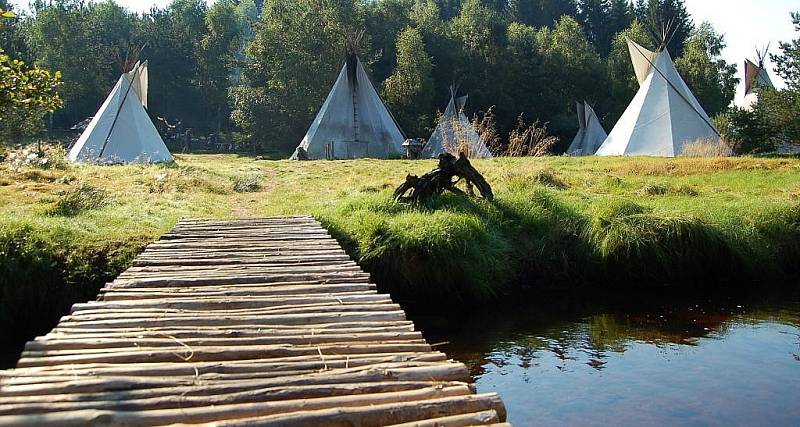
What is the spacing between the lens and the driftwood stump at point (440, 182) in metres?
9.14

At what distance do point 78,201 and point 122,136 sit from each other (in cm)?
1074

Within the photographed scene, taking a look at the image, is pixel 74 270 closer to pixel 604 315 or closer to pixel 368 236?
pixel 368 236

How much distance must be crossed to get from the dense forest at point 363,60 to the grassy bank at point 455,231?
17.9m

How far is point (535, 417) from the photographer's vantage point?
16.4 feet

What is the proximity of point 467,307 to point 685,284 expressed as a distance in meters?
2.97

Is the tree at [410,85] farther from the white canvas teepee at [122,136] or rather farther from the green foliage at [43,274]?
the green foliage at [43,274]

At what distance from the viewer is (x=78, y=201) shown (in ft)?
31.6

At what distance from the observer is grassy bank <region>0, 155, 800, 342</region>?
717 centimetres

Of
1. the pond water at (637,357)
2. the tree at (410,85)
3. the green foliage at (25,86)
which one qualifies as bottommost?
the pond water at (637,357)

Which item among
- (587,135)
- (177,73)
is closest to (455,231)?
(587,135)

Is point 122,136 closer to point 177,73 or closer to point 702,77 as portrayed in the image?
point 177,73

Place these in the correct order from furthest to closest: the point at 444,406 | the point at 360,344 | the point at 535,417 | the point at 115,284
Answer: the point at 535,417, the point at 115,284, the point at 360,344, the point at 444,406

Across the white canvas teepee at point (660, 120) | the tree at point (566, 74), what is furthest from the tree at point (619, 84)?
the white canvas teepee at point (660, 120)

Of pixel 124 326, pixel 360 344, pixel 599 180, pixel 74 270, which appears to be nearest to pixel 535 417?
pixel 360 344
